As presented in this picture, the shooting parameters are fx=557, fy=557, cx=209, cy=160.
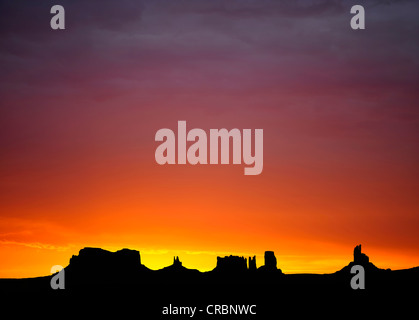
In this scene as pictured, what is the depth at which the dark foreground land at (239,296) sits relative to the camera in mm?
143000

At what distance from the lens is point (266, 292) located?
16575 cm

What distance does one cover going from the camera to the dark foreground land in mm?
143000

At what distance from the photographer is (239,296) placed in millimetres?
162500
